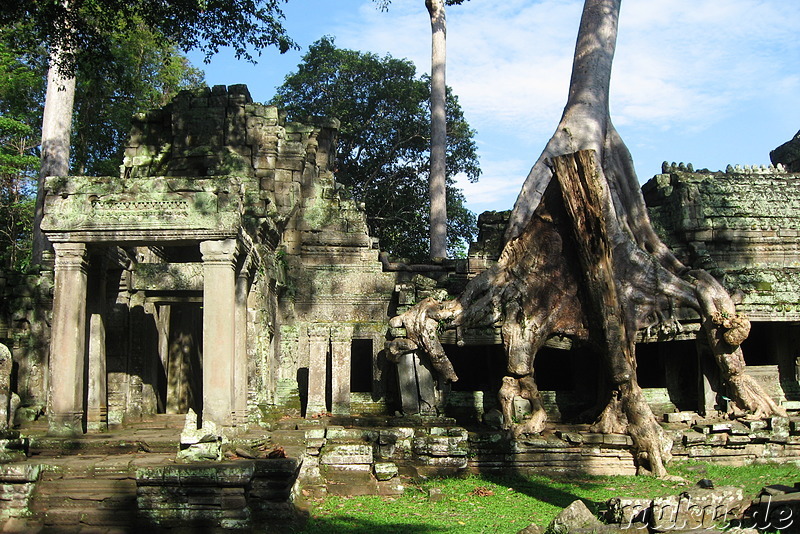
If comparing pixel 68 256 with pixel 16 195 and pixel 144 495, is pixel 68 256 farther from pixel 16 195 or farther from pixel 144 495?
pixel 16 195

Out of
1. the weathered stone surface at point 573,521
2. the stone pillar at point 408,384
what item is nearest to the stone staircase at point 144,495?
the weathered stone surface at point 573,521

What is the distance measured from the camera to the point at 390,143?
2839cm

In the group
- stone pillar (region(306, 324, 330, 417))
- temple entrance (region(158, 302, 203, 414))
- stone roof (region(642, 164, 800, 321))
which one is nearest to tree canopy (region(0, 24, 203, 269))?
temple entrance (region(158, 302, 203, 414))

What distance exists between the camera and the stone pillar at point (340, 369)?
43.3 feet

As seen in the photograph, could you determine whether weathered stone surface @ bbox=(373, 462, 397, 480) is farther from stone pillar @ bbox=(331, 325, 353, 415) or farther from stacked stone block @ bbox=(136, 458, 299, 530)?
stacked stone block @ bbox=(136, 458, 299, 530)

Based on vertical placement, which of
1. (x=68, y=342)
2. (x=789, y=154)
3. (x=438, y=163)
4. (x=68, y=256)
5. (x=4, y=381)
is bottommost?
(x=4, y=381)

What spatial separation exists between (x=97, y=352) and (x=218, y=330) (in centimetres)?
285

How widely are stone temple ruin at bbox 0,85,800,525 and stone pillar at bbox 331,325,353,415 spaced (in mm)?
37

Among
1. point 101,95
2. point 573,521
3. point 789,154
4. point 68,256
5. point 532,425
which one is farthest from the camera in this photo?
point 101,95

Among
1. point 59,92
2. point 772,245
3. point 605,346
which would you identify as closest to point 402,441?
point 605,346

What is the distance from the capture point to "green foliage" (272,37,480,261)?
27.9 metres

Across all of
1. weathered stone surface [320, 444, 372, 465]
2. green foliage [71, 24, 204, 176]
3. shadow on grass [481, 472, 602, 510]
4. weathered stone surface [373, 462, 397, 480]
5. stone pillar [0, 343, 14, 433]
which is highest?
green foliage [71, 24, 204, 176]

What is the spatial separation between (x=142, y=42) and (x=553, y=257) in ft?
54.6

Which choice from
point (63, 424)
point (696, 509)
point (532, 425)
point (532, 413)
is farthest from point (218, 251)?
point (696, 509)
